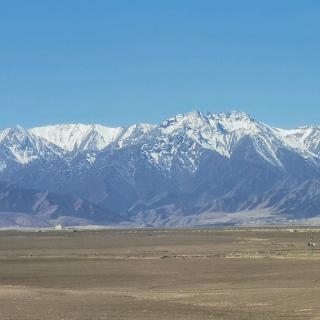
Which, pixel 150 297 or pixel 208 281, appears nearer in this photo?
pixel 150 297

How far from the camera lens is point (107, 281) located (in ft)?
220

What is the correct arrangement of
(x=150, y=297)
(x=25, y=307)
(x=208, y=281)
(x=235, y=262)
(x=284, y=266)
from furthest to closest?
1. (x=235, y=262)
2. (x=284, y=266)
3. (x=208, y=281)
4. (x=150, y=297)
5. (x=25, y=307)

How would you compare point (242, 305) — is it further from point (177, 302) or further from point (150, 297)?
point (150, 297)

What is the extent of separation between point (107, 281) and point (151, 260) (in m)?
26.6

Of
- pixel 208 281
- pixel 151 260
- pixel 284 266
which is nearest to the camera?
pixel 208 281

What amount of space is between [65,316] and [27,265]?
152ft

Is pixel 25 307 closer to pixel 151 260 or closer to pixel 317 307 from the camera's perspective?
pixel 317 307

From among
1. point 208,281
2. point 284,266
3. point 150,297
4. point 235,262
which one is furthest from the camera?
point 235,262

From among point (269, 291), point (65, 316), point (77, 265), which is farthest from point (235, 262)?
point (65, 316)

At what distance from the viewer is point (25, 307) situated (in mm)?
46625

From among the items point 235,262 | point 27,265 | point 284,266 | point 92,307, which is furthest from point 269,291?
→ point 27,265

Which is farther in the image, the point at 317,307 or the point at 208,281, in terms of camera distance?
the point at 208,281

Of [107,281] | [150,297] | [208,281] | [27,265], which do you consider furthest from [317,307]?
Answer: [27,265]

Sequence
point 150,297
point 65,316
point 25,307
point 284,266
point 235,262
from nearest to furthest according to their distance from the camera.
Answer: point 65,316, point 25,307, point 150,297, point 284,266, point 235,262
